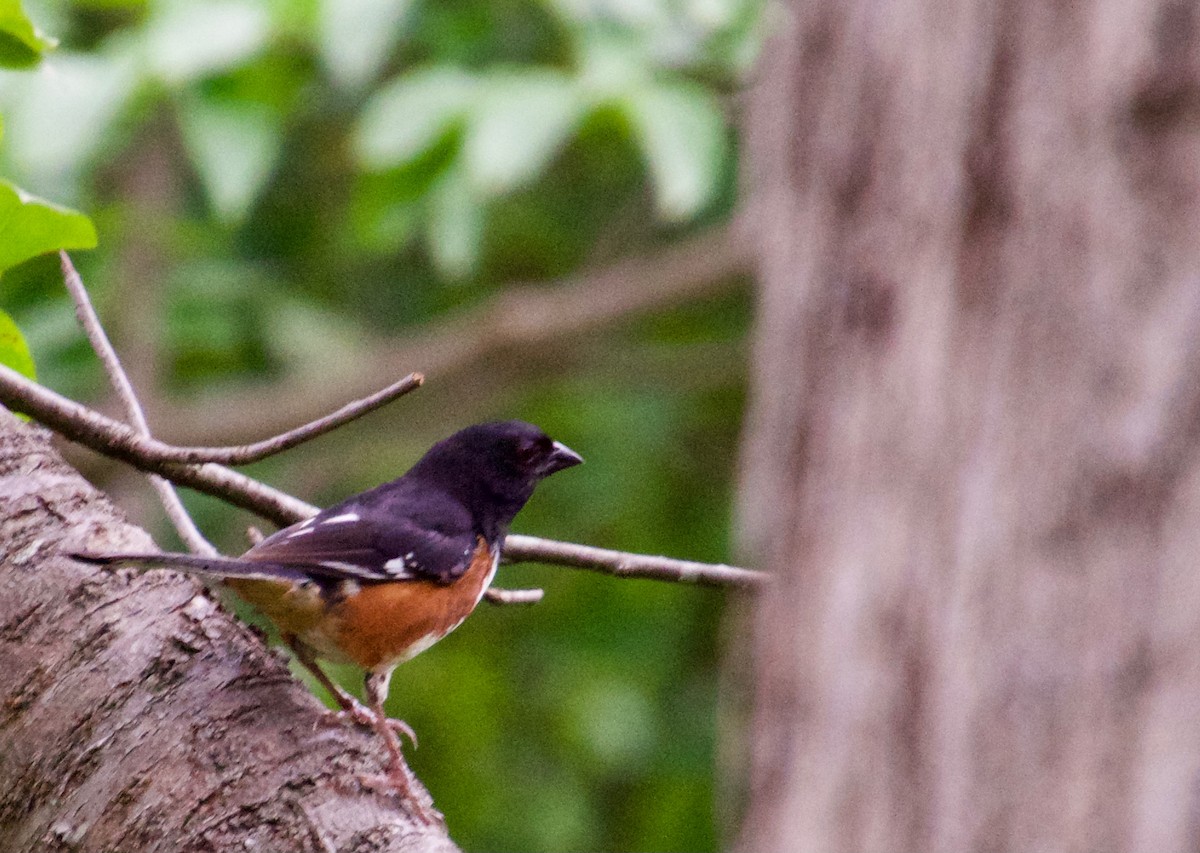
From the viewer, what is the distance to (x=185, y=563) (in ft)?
6.86

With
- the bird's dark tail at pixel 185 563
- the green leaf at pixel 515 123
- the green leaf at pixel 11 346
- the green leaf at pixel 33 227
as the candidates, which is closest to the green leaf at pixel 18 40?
the green leaf at pixel 33 227

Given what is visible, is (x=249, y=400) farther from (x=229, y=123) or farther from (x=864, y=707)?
(x=864, y=707)

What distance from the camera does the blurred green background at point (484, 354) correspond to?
498 cm

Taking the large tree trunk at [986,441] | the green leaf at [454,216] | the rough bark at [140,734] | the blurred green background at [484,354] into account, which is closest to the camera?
the large tree trunk at [986,441]

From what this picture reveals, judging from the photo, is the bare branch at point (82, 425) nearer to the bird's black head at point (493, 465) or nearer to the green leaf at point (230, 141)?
the bird's black head at point (493, 465)

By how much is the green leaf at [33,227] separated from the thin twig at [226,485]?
0.61 feet

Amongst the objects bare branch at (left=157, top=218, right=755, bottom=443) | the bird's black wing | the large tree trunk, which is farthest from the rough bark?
bare branch at (left=157, top=218, right=755, bottom=443)

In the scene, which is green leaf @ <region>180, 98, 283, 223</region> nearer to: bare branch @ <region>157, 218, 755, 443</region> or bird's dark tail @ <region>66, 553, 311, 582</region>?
bare branch @ <region>157, 218, 755, 443</region>

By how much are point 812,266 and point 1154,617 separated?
0.45m

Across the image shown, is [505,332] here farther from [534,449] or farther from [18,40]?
[18,40]

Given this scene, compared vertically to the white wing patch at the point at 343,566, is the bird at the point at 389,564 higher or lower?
lower

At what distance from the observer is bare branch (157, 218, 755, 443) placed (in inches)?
205

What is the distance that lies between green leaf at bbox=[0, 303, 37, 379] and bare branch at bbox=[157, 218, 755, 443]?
2.88 meters

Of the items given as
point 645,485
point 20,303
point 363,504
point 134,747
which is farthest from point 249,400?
point 134,747
